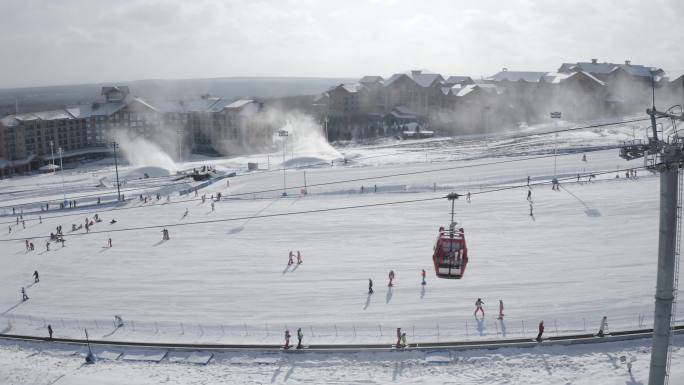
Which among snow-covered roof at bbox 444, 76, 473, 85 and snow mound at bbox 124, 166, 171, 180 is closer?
Answer: snow mound at bbox 124, 166, 171, 180

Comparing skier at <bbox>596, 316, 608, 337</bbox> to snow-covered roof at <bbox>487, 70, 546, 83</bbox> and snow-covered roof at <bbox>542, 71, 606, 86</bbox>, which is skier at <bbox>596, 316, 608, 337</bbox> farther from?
snow-covered roof at <bbox>487, 70, 546, 83</bbox>

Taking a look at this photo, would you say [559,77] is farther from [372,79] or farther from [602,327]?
[602,327]

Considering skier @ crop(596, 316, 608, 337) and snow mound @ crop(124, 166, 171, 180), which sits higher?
snow mound @ crop(124, 166, 171, 180)

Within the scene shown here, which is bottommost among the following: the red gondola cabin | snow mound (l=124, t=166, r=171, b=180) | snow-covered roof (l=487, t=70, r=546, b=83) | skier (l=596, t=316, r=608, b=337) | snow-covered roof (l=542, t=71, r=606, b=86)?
skier (l=596, t=316, r=608, b=337)

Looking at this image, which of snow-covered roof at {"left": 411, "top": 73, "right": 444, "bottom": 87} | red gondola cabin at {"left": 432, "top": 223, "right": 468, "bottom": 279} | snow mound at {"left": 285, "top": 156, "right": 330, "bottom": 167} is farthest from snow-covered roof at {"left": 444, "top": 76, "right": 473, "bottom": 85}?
red gondola cabin at {"left": 432, "top": 223, "right": 468, "bottom": 279}

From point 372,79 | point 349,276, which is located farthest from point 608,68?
point 349,276

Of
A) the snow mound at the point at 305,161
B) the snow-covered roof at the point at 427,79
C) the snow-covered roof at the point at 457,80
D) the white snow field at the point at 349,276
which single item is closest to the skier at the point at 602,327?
the white snow field at the point at 349,276
